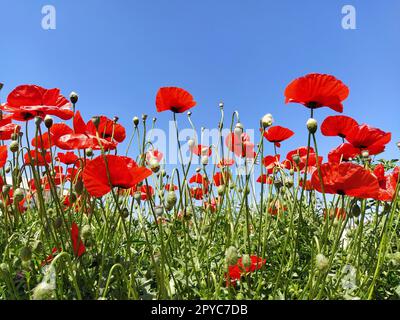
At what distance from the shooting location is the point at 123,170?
4.05ft

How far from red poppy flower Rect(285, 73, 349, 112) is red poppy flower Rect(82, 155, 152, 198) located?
23.7 inches

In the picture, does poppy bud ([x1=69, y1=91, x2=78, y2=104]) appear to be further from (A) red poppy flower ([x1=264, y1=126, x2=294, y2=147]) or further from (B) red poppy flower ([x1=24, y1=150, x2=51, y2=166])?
(A) red poppy flower ([x1=264, y1=126, x2=294, y2=147])

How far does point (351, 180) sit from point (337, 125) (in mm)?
551

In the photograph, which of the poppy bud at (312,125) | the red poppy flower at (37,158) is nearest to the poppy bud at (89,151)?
the red poppy flower at (37,158)

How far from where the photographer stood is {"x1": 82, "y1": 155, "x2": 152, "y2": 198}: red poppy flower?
4.00 ft

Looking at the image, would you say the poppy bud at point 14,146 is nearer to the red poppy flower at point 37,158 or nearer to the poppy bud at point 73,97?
the red poppy flower at point 37,158

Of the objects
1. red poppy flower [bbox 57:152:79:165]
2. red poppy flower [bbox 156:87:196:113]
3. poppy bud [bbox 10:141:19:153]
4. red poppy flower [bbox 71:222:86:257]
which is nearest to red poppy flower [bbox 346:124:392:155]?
red poppy flower [bbox 156:87:196:113]

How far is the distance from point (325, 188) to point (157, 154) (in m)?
1.26

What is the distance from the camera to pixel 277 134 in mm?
2148

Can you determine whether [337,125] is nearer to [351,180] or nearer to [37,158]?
[351,180]

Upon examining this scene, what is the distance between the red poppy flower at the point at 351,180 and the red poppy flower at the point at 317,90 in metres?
0.25

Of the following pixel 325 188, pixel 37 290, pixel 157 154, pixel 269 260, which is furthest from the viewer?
pixel 157 154
